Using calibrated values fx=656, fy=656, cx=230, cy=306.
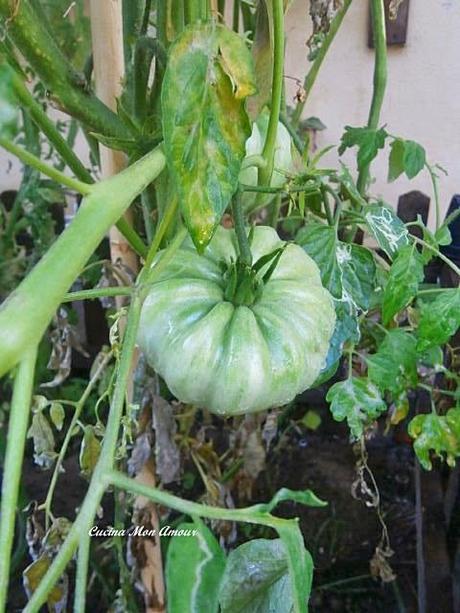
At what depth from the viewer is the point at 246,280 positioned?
47 cm

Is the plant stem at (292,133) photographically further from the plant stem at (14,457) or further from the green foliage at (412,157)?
the plant stem at (14,457)

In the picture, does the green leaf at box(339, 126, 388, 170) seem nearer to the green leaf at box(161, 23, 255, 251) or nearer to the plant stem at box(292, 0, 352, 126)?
the plant stem at box(292, 0, 352, 126)

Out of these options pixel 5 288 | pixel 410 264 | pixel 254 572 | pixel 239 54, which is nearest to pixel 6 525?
pixel 254 572

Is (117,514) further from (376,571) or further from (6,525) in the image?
(6,525)

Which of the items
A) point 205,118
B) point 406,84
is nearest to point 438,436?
point 205,118

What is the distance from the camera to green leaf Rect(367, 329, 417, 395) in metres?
0.67

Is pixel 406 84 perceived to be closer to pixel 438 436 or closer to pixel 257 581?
pixel 438 436

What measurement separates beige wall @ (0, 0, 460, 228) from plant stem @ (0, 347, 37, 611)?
149 cm

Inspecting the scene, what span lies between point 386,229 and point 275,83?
20 cm

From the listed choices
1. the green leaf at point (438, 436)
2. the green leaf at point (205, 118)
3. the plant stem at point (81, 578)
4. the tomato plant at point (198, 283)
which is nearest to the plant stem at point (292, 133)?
the tomato plant at point (198, 283)

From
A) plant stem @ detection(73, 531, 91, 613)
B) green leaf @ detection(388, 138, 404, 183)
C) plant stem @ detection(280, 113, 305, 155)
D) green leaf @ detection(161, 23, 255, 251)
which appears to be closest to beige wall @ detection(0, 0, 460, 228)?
green leaf @ detection(388, 138, 404, 183)

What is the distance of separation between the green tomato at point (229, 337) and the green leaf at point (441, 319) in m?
0.15

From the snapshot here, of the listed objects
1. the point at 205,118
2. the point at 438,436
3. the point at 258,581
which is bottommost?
the point at 438,436

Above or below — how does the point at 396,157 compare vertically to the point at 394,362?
above
